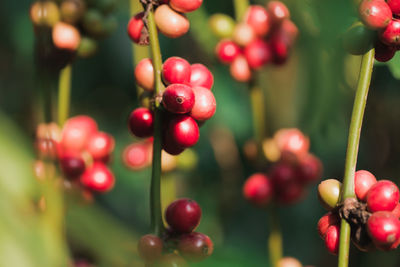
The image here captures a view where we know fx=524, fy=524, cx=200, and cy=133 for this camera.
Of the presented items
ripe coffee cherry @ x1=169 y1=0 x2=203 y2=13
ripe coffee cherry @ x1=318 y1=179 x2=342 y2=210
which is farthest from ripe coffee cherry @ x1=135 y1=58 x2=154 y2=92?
ripe coffee cherry @ x1=318 y1=179 x2=342 y2=210

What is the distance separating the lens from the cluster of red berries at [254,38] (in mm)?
1591

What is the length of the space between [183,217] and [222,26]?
0.90m

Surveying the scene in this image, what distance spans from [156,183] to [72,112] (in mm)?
1425

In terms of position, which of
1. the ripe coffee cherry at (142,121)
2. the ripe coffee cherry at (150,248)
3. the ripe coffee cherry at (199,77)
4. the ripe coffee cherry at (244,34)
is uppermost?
the ripe coffee cherry at (244,34)

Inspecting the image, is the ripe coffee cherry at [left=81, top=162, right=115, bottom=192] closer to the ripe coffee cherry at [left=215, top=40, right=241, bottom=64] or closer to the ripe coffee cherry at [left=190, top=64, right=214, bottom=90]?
the ripe coffee cherry at [left=215, top=40, right=241, bottom=64]

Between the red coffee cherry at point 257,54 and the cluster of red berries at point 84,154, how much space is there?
50 cm

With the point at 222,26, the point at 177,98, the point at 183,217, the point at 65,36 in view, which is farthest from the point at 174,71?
the point at 222,26

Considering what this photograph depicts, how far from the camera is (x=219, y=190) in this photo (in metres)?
2.13

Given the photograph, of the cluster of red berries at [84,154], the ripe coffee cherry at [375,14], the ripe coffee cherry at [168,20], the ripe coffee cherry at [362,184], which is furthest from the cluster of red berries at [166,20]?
the cluster of red berries at [84,154]

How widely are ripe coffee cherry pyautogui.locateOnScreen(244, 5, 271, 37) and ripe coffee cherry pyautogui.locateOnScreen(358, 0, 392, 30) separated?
2.65ft

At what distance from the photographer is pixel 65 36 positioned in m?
1.29

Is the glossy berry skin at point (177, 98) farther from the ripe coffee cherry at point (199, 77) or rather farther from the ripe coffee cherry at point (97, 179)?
the ripe coffee cherry at point (97, 179)

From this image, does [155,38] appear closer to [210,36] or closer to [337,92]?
[337,92]

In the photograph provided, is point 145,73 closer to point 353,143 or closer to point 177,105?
point 177,105
